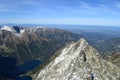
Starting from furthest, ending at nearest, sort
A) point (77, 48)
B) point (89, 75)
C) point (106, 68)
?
1. point (77, 48)
2. point (106, 68)
3. point (89, 75)

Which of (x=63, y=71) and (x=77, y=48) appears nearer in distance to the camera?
(x=63, y=71)

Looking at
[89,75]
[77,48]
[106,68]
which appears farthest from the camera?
[77,48]

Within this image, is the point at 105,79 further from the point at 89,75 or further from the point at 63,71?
the point at 63,71

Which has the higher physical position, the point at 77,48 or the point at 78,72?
the point at 77,48

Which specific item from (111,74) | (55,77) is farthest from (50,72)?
(111,74)

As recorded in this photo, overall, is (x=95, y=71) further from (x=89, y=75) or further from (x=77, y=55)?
(x=77, y=55)

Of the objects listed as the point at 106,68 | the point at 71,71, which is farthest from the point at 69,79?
the point at 106,68
